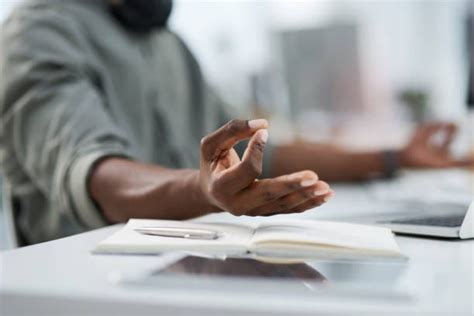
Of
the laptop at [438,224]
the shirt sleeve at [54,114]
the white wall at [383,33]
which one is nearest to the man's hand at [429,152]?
the shirt sleeve at [54,114]

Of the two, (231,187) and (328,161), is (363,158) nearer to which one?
(328,161)

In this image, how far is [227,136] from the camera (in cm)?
70

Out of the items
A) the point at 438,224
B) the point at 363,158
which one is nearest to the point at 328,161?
the point at 363,158

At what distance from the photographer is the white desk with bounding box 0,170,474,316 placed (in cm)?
45

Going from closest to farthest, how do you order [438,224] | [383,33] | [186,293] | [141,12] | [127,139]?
[186,293] → [438,224] → [127,139] → [141,12] → [383,33]

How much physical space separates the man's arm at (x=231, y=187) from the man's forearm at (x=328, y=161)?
0.77 m

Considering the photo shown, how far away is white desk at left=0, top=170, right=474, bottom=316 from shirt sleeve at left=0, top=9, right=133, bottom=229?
1.39 feet

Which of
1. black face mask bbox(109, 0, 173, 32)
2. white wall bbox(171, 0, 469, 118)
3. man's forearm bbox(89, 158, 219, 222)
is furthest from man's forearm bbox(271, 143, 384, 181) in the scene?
white wall bbox(171, 0, 469, 118)

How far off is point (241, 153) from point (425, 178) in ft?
3.12

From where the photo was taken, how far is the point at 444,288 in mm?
517

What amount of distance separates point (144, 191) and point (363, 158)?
0.85 metres

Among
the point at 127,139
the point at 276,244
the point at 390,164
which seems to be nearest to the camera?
the point at 276,244

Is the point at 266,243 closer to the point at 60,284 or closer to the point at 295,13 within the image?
the point at 60,284

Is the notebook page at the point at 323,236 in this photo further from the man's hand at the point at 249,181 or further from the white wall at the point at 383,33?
the white wall at the point at 383,33
